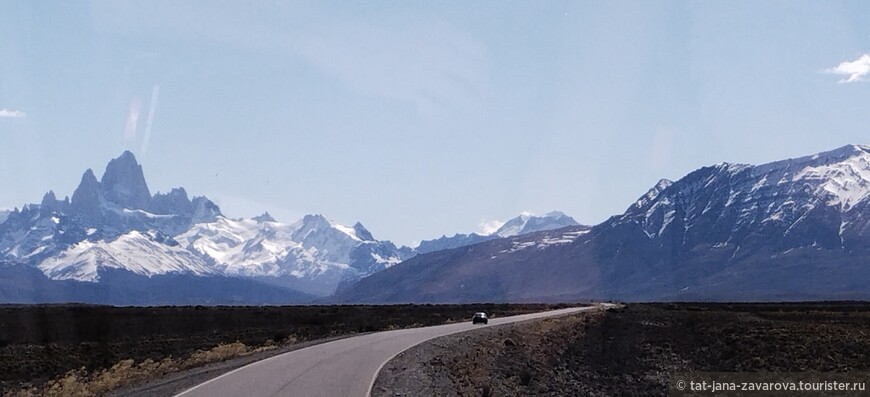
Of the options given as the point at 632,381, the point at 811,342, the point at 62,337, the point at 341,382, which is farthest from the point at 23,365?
the point at 811,342

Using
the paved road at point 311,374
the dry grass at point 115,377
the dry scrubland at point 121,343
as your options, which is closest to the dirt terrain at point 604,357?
the paved road at point 311,374

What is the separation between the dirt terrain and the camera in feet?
114

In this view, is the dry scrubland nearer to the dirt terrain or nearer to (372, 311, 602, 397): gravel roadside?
(372, 311, 602, 397): gravel roadside

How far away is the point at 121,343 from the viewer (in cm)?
6406

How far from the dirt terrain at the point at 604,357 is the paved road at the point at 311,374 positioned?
0.96m

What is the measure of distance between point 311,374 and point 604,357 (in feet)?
79.6

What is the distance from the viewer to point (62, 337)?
72000 millimetres

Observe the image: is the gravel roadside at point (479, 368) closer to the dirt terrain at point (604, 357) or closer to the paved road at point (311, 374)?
the dirt terrain at point (604, 357)

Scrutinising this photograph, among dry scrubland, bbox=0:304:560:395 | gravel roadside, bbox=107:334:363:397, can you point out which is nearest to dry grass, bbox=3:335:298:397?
dry scrubland, bbox=0:304:560:395

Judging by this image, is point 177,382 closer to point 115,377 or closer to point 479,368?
point 115,377

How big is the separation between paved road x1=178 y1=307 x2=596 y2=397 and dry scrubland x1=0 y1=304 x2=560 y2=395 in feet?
16.1

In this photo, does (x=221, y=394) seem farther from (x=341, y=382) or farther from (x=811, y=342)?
(x=811, y=342)

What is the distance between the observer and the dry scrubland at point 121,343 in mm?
40562

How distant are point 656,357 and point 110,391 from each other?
31.6 m
